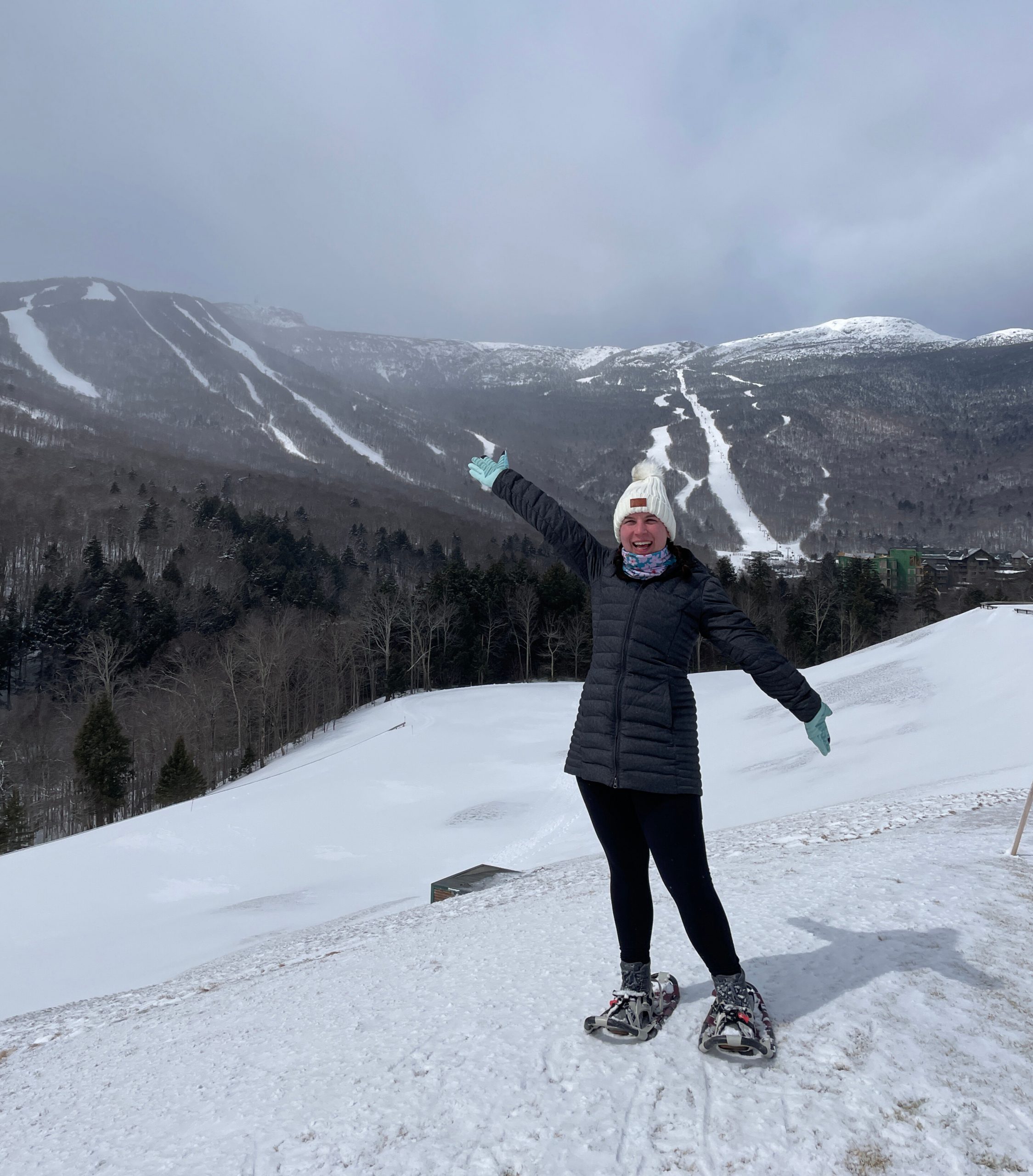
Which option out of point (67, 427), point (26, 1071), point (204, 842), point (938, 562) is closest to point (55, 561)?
point (204, 842)

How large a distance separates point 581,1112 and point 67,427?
210203 millimetres

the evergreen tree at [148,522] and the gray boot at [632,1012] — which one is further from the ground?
the evergreen tree at [148,522]

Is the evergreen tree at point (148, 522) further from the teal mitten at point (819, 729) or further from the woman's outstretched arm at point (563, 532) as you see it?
the teal mitten at point (819, 729)

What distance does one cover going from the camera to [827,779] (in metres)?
18.5

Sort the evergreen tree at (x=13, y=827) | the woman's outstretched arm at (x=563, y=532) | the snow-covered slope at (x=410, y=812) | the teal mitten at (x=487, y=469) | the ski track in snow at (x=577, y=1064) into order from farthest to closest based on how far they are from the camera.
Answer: the evergreen tree at (x=13, y=827) < the snow-covered slope at (x=410, y=812) < the teal mitten at (x=487, y=469) < the woman's outstretched arm at (x=563, y=532) < the ski track in snow at (x=577, y=1064)

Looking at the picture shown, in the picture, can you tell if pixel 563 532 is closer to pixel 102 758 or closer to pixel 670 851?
pixel 670 851

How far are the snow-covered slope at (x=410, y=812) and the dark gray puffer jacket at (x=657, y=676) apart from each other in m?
11.8

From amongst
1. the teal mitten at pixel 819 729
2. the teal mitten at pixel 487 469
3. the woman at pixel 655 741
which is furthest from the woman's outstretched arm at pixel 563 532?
the teal mitten at pixel 819 729

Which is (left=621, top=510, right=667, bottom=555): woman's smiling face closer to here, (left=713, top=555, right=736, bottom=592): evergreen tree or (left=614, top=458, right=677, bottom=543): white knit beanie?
(left=614, top=458, right=677, bottom=543): white knit beanie

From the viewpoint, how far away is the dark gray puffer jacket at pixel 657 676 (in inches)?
114

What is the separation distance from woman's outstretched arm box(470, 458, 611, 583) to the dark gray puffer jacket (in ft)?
0.65

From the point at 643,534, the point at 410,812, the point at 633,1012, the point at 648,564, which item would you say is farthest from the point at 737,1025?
the point at 410,812

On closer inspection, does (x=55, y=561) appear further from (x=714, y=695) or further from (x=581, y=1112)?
(x=581, y=1112)

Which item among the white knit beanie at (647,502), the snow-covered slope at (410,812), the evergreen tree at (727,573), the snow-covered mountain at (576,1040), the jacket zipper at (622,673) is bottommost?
the snow-covered slope at (410,812)
